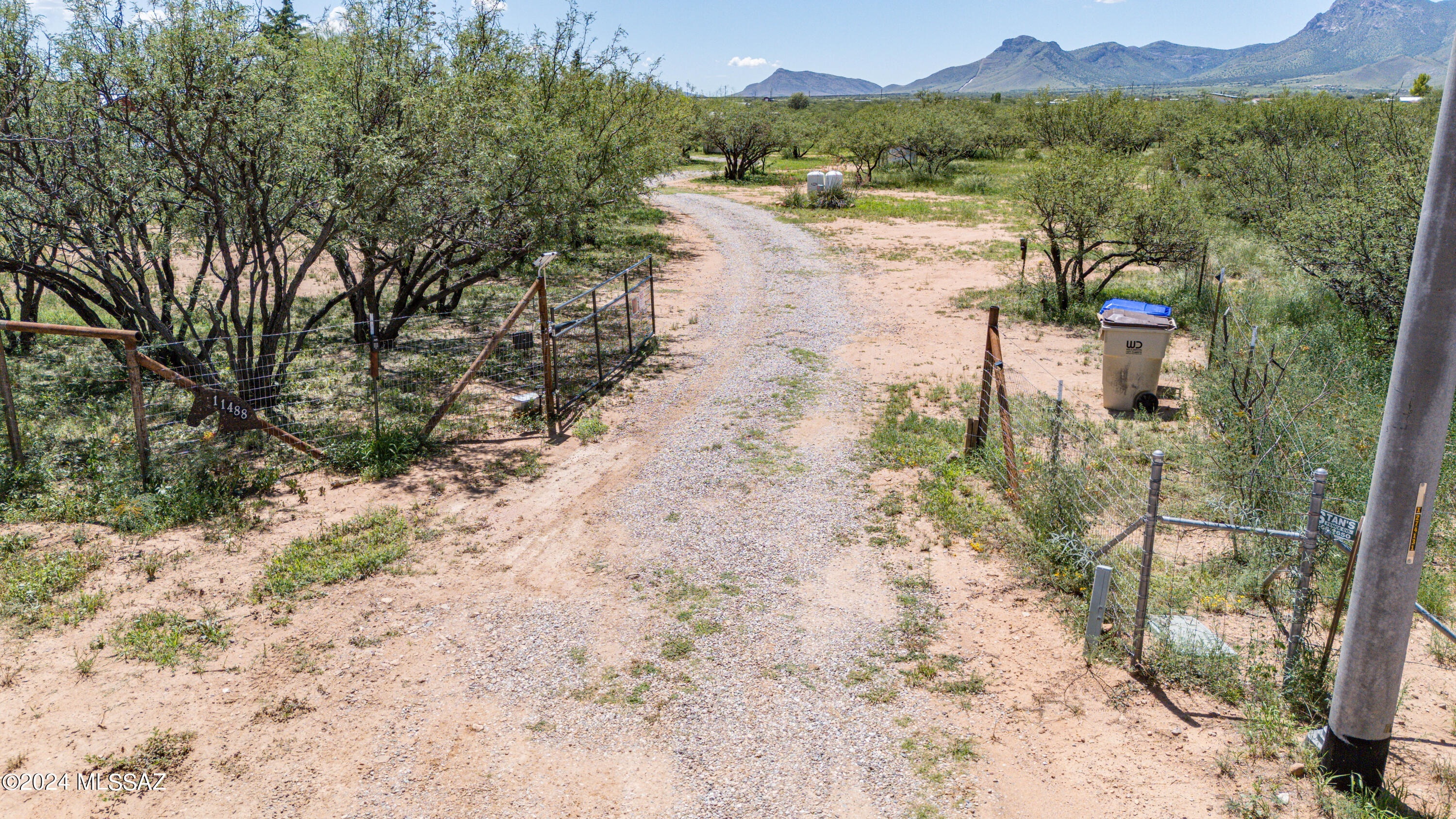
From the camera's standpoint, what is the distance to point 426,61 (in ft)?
37.1

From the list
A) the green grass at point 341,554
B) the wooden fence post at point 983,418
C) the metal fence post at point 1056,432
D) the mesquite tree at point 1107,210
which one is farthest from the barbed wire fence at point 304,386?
the mesquite tree at point 1107,210

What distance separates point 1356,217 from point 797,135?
49.3 m

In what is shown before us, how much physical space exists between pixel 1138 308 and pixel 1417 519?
8.05 metres

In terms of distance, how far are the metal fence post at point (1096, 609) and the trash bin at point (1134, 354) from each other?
6209 mm

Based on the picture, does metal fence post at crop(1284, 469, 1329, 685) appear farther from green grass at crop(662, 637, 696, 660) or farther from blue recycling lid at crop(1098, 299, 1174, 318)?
blue recycling lid at crop(1098, 299, 1174, 318)

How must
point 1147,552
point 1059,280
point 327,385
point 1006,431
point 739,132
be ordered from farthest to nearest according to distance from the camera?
point 739,132
point 1059,280
point 327,385
point 1006,431
point 1147,552

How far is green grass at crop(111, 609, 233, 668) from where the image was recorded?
5.92 m

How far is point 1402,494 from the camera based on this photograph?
409 centimetres

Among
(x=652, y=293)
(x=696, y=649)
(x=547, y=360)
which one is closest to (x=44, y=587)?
(x=696, y=649)

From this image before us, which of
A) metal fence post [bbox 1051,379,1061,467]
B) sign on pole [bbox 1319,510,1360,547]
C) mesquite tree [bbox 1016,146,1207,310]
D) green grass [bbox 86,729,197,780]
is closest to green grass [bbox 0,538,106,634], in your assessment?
green grass [bbox 86,729,197,780]

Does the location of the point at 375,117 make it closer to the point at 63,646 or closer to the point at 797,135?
the point at 63,646

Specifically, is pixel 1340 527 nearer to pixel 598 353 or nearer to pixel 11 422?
pixel 598 353

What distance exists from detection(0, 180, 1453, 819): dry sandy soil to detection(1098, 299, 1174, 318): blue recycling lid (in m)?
4.67

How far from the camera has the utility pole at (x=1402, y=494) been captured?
153 inches
